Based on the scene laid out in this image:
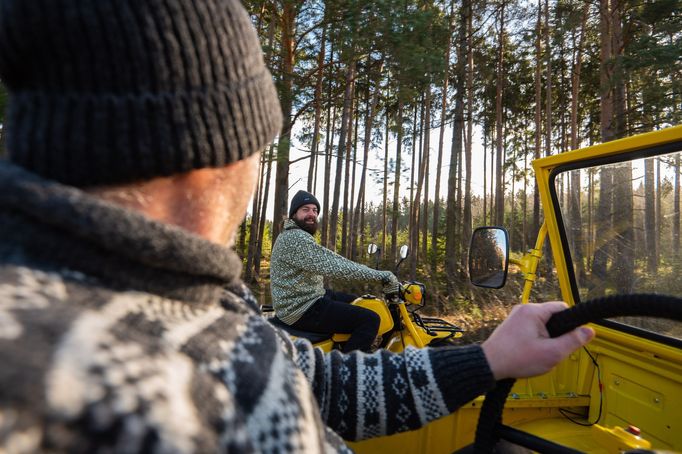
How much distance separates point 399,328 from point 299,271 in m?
1.22

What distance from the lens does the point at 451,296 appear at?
1359 centimetres

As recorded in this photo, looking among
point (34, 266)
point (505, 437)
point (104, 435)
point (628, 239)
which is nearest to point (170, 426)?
point (104, 435)

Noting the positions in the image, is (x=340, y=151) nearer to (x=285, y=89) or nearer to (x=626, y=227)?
(x=285, y=89)

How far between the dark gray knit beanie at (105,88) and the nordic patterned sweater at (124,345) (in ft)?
0.28

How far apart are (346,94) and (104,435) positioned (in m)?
16.5

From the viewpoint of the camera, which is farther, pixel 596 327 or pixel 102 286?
pixel 596 327

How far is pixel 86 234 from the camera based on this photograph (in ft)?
1.99

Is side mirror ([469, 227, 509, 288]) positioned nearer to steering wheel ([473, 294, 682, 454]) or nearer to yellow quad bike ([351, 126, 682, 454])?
yellow quad bike ([351, 126, 682, 454])

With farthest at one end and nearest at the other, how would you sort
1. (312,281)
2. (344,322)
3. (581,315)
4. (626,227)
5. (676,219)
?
1. (312,281)
2. (344,322)
3. (626,227)
4. (676,219)
5. (581,315)

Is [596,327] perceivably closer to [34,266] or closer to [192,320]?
[192,320]

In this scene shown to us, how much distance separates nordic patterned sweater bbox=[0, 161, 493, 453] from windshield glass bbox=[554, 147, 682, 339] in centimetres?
169

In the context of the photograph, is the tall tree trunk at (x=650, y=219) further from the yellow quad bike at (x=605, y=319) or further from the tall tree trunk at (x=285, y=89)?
the tall tree trunk at (x=285, y=89)

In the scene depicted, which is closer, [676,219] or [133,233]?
[133,233]

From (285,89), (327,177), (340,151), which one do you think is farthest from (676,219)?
(327,177)
